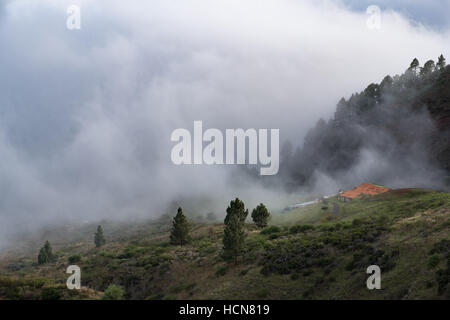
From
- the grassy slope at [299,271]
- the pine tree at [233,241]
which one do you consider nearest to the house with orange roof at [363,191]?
the grassy slope at [299,271]

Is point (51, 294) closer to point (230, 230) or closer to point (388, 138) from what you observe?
point (230, 230)

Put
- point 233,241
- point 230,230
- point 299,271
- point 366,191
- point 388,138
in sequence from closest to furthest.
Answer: point 299,271
point 233,241
point 230,230
point 366,191
point 388,138

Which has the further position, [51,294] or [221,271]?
[221,271]

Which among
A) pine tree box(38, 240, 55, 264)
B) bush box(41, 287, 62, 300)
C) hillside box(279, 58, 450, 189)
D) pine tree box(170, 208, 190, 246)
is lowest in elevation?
pine tree box(38, 240, 55, 264)

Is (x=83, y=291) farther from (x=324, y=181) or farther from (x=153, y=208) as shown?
(x=153, y=208)

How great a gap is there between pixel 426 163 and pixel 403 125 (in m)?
27.8

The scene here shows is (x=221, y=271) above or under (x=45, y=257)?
above

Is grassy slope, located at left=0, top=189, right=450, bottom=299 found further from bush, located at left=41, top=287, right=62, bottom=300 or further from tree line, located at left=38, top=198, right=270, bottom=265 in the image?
tree line, located at left=38, top=198, right=270, bottom=265

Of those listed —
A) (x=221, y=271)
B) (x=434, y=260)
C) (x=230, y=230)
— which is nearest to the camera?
(x=434, y=260)

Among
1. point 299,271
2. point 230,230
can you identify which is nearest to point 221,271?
point 230,230

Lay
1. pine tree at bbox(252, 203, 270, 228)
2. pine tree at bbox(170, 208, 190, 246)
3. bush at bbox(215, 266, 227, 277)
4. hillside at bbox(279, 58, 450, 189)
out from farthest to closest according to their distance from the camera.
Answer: hillside at bbox(279, 58, 450, 189) < pine tree at bbox(252, 203, 270, 228) < pine tree at bbox(170, 208, 190, 246) < bush at bbox(215, 266, 227, 277)

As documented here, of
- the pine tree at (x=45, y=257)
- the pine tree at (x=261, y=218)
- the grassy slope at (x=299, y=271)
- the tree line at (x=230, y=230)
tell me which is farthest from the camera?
the pine tree at (x=45, y=257)

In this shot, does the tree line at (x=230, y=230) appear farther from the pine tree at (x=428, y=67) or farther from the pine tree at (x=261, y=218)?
the pine tree at (x=428, y=67)

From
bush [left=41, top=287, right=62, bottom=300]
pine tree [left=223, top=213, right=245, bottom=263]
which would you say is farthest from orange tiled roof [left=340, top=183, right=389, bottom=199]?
bush [left=41, top=287, right=62, bottom=300]
